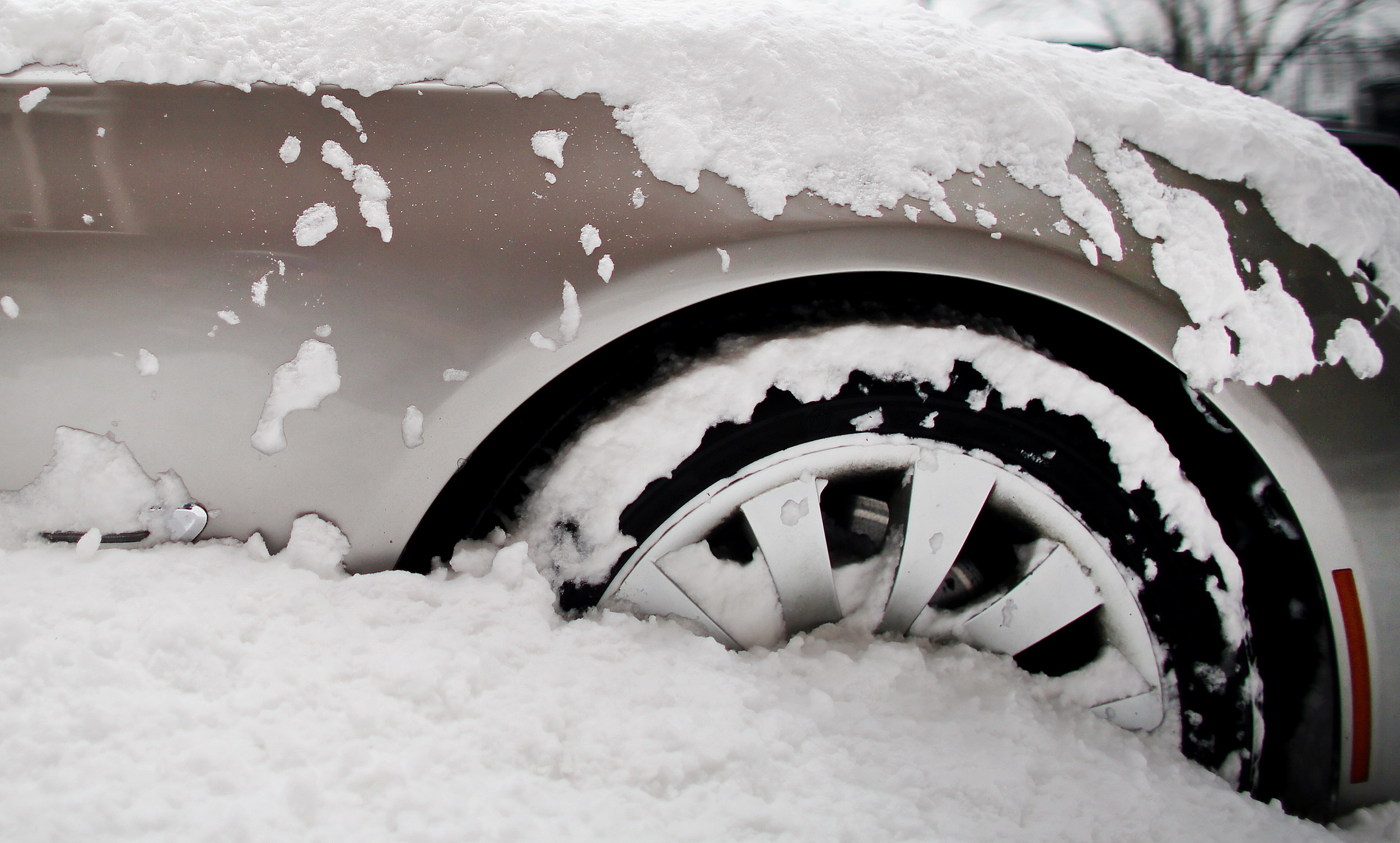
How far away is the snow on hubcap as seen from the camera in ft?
3.73

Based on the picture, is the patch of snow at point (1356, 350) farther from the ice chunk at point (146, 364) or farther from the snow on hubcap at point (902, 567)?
the ice chunk at point (146, 364)

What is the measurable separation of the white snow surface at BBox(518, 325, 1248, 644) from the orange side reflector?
20 cm

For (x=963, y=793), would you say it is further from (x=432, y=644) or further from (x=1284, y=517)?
(x=432, y=644)

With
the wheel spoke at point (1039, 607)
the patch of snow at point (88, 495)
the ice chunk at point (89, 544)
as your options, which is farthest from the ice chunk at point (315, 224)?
the wheel spoke at point (1039, 607)

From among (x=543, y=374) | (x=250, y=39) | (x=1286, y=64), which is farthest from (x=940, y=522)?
(x=1286, y=64)

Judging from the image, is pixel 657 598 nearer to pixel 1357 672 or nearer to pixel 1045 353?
pixel 1045 353

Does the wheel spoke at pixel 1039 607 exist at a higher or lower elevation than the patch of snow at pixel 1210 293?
lower

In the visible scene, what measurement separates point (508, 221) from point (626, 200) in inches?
6.0

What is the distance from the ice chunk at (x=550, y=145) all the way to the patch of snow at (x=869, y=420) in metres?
0.54

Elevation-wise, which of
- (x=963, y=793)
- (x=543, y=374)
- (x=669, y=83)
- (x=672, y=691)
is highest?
(x=669, y=83)

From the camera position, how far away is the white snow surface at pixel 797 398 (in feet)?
3.59

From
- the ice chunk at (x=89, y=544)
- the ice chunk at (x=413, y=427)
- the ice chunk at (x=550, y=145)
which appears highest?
the ice chunk at (x=550, y=145)

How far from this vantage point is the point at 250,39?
0.98m

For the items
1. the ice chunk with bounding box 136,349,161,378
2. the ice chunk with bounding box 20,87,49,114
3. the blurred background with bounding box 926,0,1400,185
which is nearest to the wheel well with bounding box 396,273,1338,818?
the ice chunk with bounding box 136,349,161,378
